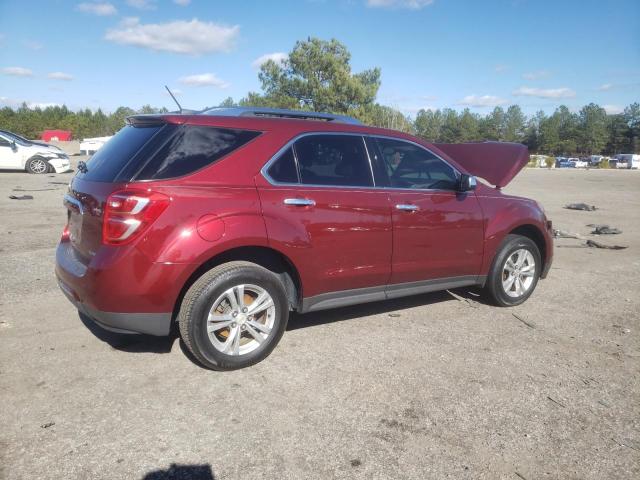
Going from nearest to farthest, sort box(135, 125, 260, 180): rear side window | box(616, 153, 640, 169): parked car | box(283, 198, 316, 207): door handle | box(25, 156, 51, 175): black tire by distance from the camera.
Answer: box(135, 125, 260, 180): rear side window
box(283, 198, 316, 207): door handle
box(25, 156, 51, 175): black tire
box(616, 153, 640, 169): parked car

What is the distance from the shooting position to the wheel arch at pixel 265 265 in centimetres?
350

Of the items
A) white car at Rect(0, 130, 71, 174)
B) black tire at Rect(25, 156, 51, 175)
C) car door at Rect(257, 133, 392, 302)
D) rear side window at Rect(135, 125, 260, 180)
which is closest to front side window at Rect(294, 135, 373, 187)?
car door at Rect(257, 133, 392, 302)

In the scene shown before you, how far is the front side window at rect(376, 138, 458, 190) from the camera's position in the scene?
437 centimetres

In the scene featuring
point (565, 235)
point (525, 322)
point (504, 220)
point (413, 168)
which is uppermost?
point (413, 168)

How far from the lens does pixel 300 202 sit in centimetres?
371

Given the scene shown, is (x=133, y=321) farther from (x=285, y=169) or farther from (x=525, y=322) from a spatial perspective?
(x=525, y=322)

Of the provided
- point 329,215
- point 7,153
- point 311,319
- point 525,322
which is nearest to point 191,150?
point 329,215

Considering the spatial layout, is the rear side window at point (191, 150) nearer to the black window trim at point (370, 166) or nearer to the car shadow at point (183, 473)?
the black window trim at point (370, 166)

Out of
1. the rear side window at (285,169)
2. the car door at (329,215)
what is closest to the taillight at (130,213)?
the car door at (329,215)

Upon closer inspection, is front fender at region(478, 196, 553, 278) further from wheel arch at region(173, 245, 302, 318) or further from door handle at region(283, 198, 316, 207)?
wheel arch at region(173, 245, 302, 318)

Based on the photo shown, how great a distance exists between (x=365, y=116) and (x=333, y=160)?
45308mm

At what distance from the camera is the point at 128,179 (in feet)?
10.7

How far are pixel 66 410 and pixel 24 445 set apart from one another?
36 centimetres

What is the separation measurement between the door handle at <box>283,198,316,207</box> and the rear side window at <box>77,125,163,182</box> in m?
1.03
